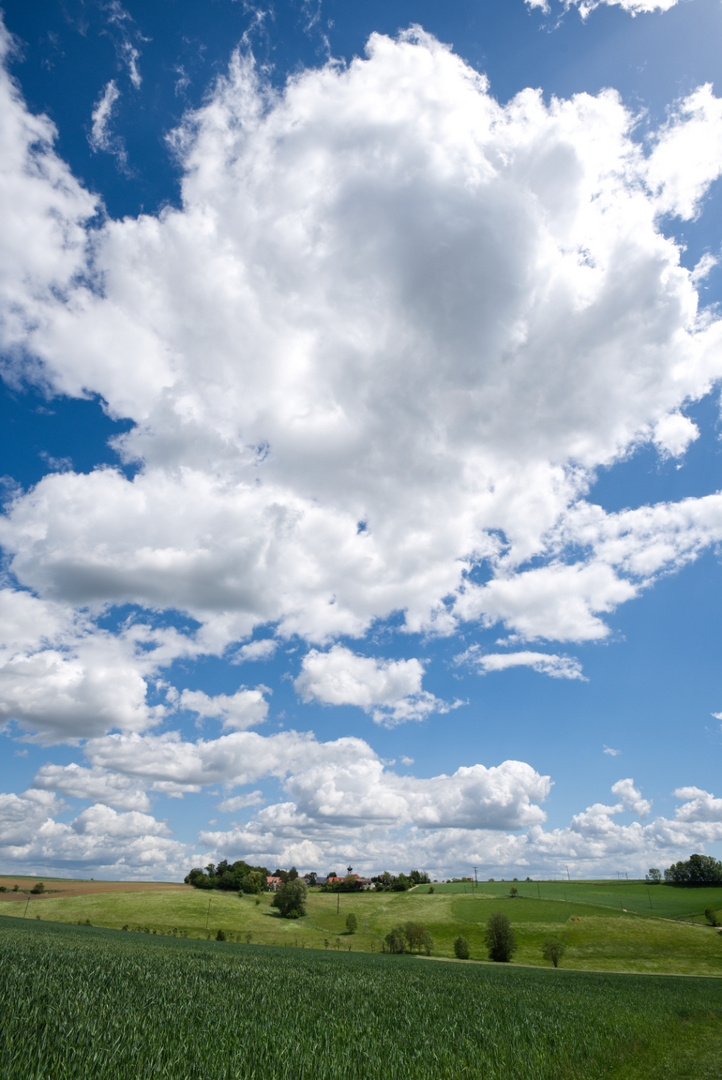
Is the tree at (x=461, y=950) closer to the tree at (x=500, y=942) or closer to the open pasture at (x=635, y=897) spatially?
the tree at (x=500, y=942)

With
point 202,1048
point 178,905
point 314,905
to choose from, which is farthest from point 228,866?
point 202,1048

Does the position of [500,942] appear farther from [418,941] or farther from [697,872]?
[697,872]

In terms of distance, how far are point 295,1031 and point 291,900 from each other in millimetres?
131034

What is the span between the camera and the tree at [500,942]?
77.1 m

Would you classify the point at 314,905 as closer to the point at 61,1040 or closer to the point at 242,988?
the point at 242,988

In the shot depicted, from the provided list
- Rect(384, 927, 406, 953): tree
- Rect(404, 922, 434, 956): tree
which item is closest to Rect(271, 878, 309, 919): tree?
Rect(384, 927, 406, 953): tree

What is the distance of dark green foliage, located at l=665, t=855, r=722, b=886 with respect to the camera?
515ft

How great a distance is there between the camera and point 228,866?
534 ft

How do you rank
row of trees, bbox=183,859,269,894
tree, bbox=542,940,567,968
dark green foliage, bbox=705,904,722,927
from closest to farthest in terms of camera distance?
tree, bbox=542,940,567,968 → dark green foliage, bbox=705,904,722,927 → row of trees, bbox=183,859,269,894

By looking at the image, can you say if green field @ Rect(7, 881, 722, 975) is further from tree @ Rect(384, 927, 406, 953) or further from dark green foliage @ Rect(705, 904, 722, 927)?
tree @ Rect(384, 927, 406, 953)

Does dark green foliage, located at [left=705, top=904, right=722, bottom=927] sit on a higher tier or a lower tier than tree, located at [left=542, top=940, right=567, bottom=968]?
lower

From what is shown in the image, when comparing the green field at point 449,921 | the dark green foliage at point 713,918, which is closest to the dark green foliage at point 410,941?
the green field at point 449,921

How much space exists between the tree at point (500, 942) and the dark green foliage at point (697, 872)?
396 ft

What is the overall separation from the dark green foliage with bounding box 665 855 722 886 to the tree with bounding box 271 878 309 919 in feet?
416
